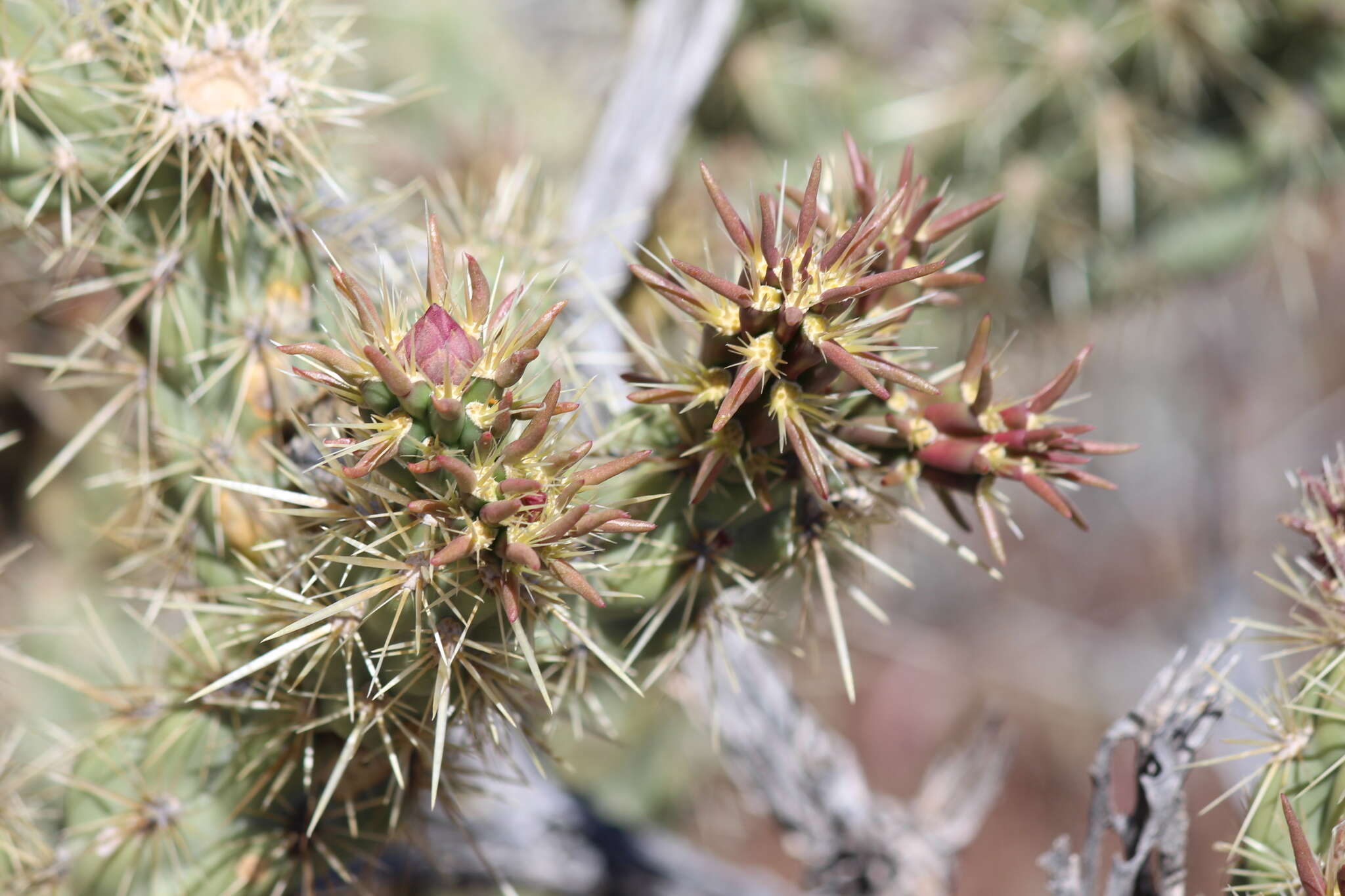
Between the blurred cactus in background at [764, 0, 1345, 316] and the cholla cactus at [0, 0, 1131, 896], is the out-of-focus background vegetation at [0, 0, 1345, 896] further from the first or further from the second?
the cholla cactus at [0, 0, 1131, 896]

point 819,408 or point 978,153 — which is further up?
point 978,153

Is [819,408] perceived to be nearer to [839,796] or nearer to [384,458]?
[384,458]

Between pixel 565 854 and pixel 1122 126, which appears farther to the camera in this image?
pixel 1122 126

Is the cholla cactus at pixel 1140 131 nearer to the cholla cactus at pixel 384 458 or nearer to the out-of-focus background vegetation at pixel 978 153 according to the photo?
the out-of-focus background vegetation at pixel 978 153

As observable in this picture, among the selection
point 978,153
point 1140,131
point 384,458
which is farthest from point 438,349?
point 1140,131

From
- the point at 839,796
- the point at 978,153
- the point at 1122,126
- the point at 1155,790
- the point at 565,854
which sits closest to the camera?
the point at 1155,790

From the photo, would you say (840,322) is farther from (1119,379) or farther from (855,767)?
(1119,379)

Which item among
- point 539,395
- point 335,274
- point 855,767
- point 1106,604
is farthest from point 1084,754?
point 335,274

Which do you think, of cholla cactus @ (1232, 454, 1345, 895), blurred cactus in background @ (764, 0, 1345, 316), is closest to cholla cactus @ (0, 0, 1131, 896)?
cholla cactus @ (1232, 454, 1345, 895)

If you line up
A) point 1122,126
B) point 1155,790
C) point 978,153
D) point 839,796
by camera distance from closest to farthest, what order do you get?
1. point 1155,790
2. point 839,796
3. point 1122,126
4. point 978,153
